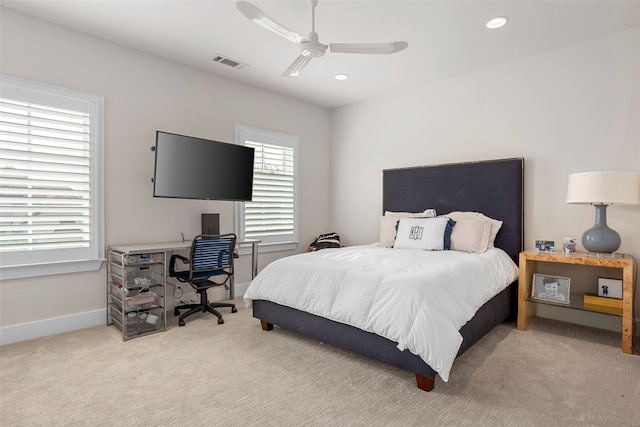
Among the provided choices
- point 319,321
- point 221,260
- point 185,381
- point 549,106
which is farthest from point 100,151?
point 549,106

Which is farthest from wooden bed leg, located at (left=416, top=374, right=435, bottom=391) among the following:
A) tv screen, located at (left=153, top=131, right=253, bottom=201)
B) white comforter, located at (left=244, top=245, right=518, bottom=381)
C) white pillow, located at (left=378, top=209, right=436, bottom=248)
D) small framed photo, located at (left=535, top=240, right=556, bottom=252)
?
tv screen, located at (left=153, top=131, right=253, bottom=201)

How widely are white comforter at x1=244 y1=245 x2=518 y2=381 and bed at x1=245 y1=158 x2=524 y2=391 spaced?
0.31 feet

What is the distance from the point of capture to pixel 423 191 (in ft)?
14.3

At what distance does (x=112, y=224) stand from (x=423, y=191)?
11.3 feet

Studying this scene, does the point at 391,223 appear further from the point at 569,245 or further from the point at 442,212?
the point at 569,245

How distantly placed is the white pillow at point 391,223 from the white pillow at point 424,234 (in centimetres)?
18

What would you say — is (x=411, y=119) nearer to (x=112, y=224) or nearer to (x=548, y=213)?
(x=548, y=213)

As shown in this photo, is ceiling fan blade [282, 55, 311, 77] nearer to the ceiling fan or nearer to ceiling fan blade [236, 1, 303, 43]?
the ceiling fan

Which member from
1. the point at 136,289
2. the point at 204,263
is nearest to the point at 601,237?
the point at 204,263

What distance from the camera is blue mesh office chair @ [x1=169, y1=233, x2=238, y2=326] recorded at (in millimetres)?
3314

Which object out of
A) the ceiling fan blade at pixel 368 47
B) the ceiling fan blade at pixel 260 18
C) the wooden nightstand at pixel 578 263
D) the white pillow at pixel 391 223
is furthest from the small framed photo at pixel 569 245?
the ceiling fan blade at pixel 260 18

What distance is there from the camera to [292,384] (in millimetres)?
2223

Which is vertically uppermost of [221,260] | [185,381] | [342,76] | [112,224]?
[342,76]

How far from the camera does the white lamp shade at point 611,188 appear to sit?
2.76 metres
